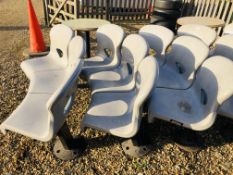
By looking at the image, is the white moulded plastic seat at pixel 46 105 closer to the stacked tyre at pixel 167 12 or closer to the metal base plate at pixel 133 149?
the metal base plate at pixel 133 149

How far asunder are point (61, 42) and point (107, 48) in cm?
77

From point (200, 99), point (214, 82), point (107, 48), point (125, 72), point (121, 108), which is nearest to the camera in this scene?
point (214, 82)

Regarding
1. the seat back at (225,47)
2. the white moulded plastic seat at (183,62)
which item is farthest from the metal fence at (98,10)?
the seat back at (225,47)

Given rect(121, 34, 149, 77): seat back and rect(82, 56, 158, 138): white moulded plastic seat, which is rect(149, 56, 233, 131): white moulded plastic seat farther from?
rect(121, 34, 149, 77): seat back

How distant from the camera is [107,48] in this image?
3.93 meters

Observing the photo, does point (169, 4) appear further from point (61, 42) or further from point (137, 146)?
point (137, 146)

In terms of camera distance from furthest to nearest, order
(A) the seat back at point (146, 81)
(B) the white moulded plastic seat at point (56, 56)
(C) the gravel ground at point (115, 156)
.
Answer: (B) the white moulded plastic seat at point (56, 56) < (C) the gravel ground at point (115, 156) < (A) the seat back at point (146, 81)

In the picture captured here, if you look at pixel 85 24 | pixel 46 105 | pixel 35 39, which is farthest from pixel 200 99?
pixel 35 39

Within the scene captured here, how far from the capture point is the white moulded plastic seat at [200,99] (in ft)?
8.11

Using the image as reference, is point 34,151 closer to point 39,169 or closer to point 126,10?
point 39,169

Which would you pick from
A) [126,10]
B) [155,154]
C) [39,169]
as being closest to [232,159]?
[155,154]

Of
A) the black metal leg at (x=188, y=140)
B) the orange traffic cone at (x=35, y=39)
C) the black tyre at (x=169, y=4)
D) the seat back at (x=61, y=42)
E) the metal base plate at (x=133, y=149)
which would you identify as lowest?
the metal base plate at (x=133, y=149)

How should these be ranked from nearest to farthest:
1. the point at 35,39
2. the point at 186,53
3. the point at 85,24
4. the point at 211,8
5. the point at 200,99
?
the point at 200,99 → the point at 186,53 → the point at 85,24 → the point at 35,39 → the point at 211,8

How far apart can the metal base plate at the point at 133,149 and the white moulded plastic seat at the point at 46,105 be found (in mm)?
888
